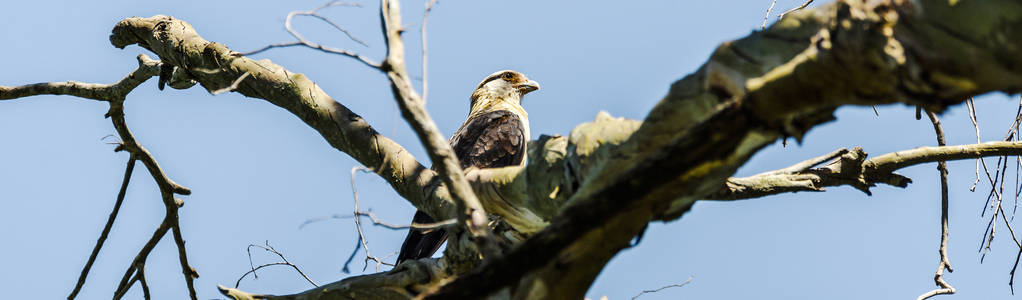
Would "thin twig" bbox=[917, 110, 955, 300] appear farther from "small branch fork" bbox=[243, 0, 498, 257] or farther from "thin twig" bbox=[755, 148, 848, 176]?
"small branch fork" bbox=[243, 0, 498, 257]

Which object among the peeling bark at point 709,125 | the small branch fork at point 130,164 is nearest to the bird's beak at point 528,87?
the small branch fork at point 130,164

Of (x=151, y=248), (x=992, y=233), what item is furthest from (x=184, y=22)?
(x=992, y=233)

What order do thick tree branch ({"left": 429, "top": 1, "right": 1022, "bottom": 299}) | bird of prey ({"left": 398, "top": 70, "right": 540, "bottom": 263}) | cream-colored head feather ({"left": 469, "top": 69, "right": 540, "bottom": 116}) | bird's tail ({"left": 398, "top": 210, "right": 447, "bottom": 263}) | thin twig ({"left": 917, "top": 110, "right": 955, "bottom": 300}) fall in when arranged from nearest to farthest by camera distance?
1. thick tree branch ({"left": 429, "top": 1, "right": 1022, "bottom": 299})
2. thin twig ({"left": 917, "top": 110, "right": 955, "bottom": 300})
3. bird's tail ({"left": 398, "top": 210, "right": 447, "bottom": 263})
4. bird of prey ({"left": 398, "top": 70, "right": 540, "bottom": 263})
5. cream-colored head feather ({"left": 469, "top": 69, "right": 540, "bottom": 116})

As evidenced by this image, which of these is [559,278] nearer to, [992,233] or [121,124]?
[992,233]

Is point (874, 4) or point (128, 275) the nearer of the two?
point (874, 4)

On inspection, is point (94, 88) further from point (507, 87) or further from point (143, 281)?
point (507, 87)

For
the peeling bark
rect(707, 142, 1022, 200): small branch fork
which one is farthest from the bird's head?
the peeling bark

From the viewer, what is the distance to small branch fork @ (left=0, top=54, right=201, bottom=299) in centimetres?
393

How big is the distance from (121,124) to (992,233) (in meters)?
4.28

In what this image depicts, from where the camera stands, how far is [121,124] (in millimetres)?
4199

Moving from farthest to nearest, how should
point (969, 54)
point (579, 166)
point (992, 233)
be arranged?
point (992, 233) < point (579, 166) < point (969, 54)

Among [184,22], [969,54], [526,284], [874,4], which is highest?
[184,22]

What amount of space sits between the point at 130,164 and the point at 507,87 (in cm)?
445

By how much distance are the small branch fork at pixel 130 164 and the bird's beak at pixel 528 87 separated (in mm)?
4117
